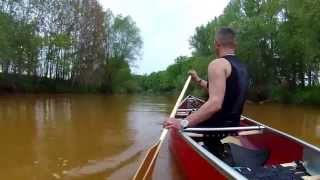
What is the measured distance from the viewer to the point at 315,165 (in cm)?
491

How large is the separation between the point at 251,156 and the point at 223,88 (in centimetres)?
111

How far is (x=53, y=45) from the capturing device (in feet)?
144

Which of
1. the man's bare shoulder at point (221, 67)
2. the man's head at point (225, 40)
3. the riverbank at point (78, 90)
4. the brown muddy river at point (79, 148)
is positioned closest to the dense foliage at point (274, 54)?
the riverbank at point (78, 90)

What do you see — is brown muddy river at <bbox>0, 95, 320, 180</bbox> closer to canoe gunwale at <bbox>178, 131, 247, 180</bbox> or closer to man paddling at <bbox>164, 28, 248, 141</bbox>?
man paddling at <bbox>164, 28, 248, 141</bbox>

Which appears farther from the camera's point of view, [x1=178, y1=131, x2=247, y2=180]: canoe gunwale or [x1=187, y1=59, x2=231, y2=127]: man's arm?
[x1=187, y1=59, x2=231, y2=127]: man's arm

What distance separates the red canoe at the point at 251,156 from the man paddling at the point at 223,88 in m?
0.24

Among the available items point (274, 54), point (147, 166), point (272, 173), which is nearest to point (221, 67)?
point (272, 173)

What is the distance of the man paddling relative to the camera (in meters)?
4.41

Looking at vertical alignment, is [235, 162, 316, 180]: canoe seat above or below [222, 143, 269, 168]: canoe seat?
below

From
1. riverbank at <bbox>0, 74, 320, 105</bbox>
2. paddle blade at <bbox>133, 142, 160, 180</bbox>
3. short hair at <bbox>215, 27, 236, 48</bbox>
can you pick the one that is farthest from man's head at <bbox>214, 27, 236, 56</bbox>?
riverbank at <bbox>0, 74, 320, 105</bbox>

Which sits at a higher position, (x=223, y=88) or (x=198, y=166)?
(x=223, y=88)

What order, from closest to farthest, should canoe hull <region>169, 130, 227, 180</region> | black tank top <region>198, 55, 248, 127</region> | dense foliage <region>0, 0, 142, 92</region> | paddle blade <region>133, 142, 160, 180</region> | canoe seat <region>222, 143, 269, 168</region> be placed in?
canoe hull <region>169, 130, 227, 180</region> → black tank top <region>198, 55, 248, 127</region> → canoe seat <region>222, 143, 269, 168</region> → paddle blade <region>133, 142, 160, 180</region> → dense foliage <region>0, 0, 142, 92</region>

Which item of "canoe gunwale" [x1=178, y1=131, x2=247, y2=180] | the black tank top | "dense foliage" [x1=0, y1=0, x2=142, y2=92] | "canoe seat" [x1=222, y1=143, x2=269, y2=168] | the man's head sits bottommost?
"canoe seat" [x1=222, y1=143, x2=269, y2=168]

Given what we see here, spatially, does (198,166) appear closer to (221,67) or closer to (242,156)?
(242,156)
